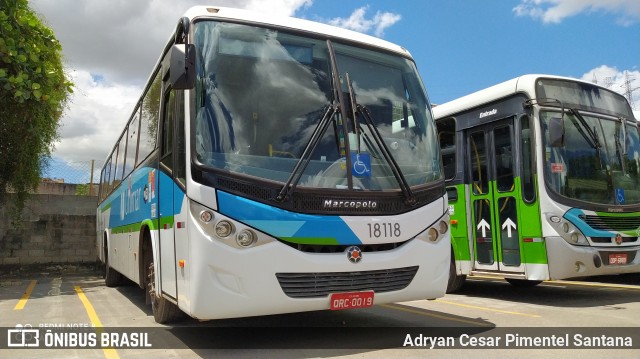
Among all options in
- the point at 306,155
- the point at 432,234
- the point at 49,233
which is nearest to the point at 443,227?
the point at 432,234

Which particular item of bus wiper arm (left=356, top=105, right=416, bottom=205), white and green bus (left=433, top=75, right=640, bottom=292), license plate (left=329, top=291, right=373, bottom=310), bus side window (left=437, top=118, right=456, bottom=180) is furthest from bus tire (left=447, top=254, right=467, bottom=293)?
license plate (left=329, top=291, right=373, bottom=310)

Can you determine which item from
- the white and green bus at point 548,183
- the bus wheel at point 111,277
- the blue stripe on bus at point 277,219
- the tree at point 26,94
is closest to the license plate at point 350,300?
the blue stripe on bus at point 277,219

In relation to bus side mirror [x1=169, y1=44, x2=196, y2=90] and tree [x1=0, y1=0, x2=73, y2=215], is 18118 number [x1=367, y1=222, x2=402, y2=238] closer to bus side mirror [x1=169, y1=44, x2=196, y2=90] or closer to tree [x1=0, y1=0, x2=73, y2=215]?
bus side mirror [x1=169, y1=44, x2=196, y2=90]

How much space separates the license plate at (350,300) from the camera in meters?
4.70

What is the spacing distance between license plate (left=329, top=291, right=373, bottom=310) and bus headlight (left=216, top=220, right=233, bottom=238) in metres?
1.11

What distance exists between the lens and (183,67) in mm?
4648

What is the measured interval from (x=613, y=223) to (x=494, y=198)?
1.69 meters

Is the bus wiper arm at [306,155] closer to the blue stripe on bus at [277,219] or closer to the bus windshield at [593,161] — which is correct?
the blue stripe on bus at [277,219]

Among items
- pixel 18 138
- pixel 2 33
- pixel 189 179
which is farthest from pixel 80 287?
pixel 189 179

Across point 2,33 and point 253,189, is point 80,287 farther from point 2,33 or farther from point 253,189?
point 253,189

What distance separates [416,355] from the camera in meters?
4.72

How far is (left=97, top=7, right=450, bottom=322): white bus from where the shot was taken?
4.45 m

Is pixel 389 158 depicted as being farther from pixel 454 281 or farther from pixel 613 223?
pixel 454 281

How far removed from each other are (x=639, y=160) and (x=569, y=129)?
1589mm
